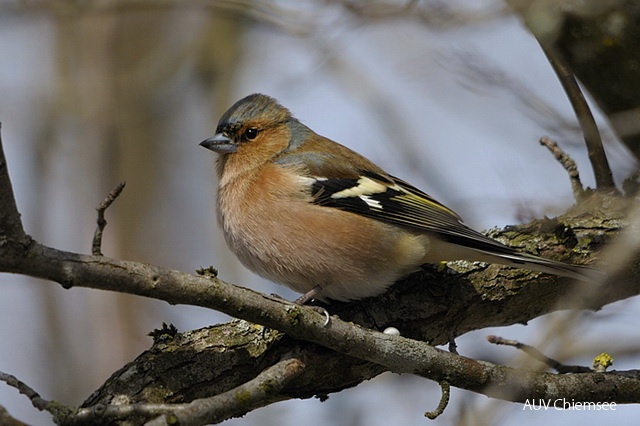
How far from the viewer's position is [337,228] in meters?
4.89

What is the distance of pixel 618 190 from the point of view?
5.34 metres

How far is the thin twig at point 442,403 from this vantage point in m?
3.57

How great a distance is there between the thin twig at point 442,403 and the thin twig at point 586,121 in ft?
7.15

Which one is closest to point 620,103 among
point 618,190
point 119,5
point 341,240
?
point 618,190

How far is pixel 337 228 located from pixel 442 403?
154 centimetres

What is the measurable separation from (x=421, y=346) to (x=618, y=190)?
2.25 meters

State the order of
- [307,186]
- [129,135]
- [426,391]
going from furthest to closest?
1. [129,135]
2. [426,391]
3. [307,186]

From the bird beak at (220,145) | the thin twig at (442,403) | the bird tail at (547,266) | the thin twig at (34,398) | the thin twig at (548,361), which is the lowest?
the thin twig at (34,398)

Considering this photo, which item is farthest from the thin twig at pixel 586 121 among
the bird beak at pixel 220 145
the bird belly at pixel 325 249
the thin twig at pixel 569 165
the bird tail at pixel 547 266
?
the bird beak at pixel 220 145

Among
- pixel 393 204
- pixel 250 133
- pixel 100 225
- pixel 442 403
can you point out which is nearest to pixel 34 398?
pixel 100 225

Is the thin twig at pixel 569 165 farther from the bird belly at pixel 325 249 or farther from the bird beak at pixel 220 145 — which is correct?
the bird beak at pixel 220 145

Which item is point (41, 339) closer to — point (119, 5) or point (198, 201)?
point (198, 201)

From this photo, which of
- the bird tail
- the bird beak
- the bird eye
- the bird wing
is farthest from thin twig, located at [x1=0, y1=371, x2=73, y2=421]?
the bird eye

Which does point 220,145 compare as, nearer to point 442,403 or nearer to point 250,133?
point 250,133
